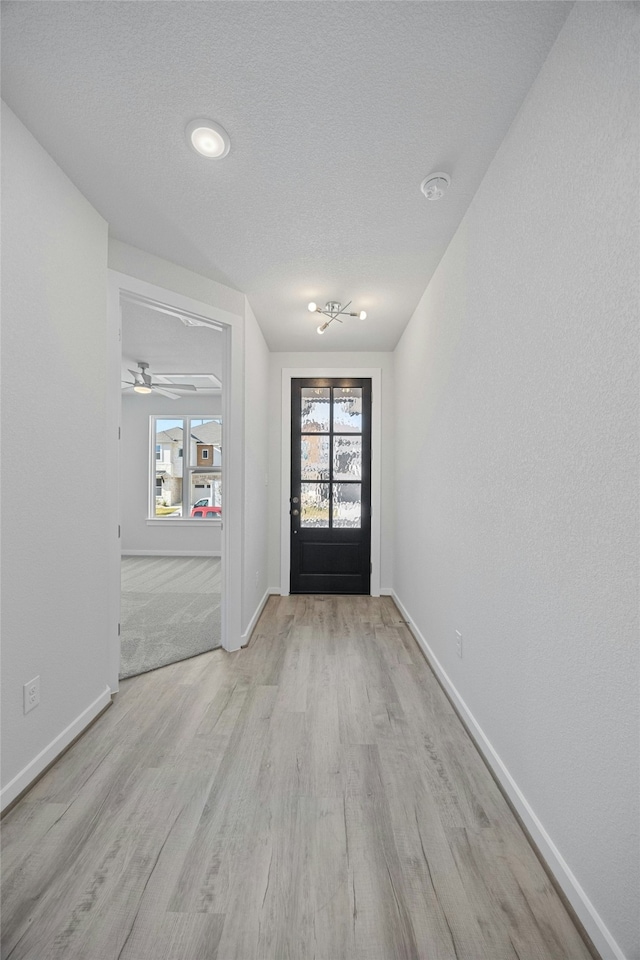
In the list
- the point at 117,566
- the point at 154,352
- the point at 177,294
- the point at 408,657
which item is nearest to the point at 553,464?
the point at 408,657

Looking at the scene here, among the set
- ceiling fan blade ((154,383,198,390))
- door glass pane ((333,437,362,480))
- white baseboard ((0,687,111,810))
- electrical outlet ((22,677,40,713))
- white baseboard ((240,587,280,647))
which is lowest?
white baseboard ((240,587,280,647))

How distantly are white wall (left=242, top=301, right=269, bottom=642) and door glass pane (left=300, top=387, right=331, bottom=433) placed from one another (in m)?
0.41

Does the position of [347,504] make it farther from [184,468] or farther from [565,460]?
[184,468]

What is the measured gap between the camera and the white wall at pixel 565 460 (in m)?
0.98

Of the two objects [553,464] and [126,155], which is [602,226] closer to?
[553,464]

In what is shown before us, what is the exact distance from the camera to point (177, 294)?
260 centimetres

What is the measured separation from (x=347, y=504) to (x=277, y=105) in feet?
10.9

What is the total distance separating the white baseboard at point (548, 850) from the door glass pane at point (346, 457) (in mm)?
2512

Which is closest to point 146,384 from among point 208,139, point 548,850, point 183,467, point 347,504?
point 183,467

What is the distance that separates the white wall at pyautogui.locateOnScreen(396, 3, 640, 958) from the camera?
3.22 feet

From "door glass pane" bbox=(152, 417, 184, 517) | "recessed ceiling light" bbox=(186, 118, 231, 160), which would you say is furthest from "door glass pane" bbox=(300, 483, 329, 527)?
"door glass pane" bbox=(152, 417, 184, 517)

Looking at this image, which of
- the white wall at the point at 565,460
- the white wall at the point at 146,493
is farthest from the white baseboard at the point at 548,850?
the white wall at the point at 146,493

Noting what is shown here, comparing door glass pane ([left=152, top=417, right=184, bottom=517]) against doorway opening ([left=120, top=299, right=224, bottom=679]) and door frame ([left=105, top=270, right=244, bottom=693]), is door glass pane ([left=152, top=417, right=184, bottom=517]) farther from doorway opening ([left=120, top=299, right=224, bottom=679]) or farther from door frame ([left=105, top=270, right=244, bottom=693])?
door frame ([left=105, top=270, right=244, bottom=693])

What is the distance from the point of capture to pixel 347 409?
14.3 feet
